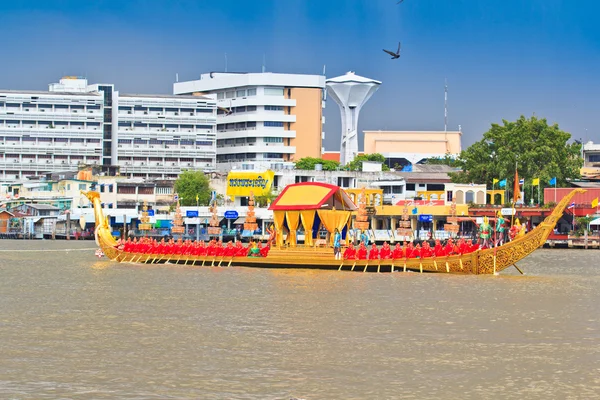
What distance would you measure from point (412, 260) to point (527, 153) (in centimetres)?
4467

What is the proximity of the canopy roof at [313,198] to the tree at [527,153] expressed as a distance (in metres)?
41.2

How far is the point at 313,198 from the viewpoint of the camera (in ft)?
153

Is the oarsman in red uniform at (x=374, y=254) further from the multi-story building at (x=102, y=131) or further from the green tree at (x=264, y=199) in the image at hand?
the multi-story building at (x=102, y=131)

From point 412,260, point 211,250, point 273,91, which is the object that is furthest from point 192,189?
point 412,260

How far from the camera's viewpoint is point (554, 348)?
24.7m

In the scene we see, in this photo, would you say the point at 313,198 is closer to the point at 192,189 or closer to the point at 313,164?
the point at 192,189

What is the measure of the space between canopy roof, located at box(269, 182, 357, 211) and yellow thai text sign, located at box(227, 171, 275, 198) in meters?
47.5

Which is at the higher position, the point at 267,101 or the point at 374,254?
the point at 267,101

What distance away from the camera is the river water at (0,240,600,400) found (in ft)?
67.1

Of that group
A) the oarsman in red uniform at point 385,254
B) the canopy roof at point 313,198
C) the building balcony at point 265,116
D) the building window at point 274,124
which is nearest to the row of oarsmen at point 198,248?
the canopy roof at point 313,198

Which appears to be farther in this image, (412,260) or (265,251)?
(265,251)

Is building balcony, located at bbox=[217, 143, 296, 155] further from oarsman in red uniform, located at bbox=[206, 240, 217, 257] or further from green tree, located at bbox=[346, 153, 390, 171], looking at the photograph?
oarsman in red uniform, located at bbox=[206, 240, 217, 257]

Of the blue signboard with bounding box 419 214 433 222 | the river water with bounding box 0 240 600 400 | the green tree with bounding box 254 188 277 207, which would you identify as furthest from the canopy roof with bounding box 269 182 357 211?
the green tree with bounding box 254 188 277 207

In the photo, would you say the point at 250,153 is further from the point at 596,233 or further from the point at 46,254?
the point at 46,254
